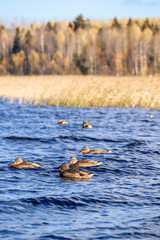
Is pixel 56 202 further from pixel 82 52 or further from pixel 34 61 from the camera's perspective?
pixel 82 52

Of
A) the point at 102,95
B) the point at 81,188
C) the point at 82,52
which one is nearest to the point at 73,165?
the point at 81,188

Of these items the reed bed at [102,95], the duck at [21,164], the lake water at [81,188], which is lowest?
the lake water at [81,188]

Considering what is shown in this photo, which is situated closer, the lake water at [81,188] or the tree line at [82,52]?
the lake water at [81,188]

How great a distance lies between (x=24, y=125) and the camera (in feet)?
67.5

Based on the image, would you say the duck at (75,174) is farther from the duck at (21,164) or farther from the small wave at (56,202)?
the small wave at (56,202)

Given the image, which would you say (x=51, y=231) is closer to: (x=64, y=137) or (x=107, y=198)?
(x=107, y=198)

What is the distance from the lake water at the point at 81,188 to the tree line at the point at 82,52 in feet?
203

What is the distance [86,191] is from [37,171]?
2.34 m

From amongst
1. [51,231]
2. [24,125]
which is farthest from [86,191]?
[24,125]

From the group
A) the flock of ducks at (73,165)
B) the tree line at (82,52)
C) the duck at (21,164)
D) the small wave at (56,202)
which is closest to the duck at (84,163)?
the flock of ducks at (73,165)

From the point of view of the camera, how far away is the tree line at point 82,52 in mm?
81000

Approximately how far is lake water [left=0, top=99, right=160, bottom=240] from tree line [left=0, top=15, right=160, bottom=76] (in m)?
61.9

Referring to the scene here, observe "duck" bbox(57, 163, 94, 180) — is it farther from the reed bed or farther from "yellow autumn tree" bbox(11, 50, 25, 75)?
"yellow autumn tree" bbox(11, 50, 25, 75)

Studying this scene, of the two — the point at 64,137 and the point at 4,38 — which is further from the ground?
the point at 4,38
